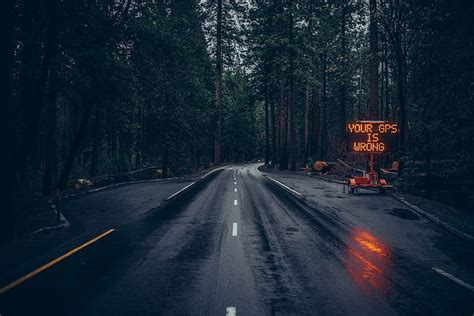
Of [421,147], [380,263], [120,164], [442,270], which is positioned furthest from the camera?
[120,164]

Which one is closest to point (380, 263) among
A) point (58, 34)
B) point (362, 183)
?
point (58, 34)

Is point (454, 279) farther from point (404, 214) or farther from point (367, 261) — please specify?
point (404, 214)

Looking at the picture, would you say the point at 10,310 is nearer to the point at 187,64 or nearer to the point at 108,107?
the point at 187,64

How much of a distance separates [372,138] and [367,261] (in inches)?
586

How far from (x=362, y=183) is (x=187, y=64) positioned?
12.7 meters

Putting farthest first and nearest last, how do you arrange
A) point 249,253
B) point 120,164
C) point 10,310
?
point 120,164
point 249,253
point 10,310

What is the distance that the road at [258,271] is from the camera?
6.30 metres

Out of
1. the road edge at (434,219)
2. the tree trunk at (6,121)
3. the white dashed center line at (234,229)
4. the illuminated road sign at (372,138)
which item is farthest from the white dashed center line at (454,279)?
the illuminated road sign at (372,138)

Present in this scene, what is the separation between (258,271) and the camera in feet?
26.8

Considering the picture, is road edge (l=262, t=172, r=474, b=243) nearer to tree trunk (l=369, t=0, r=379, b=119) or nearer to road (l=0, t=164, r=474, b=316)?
road (l=0, t=164, r=474, b=316)

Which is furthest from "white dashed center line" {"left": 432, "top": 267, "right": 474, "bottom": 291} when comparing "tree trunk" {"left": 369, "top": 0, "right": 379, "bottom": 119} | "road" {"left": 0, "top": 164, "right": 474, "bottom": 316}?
"tree trunk" {"left": 369, "top": 0, "right": 379, "bottom": 119}

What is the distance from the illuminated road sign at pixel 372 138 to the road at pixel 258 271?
832cm

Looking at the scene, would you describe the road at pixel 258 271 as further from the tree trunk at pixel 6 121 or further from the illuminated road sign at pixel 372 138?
the illuminated road sign at pixel 372 138

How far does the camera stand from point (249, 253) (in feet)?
31.9
